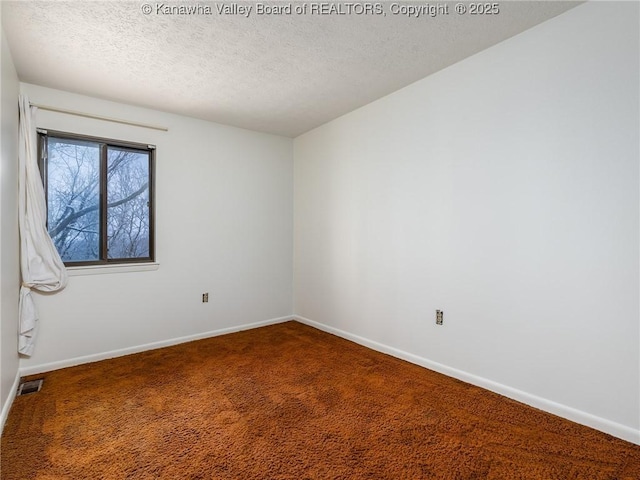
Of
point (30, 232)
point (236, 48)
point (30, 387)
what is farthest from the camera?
point (30, 232)

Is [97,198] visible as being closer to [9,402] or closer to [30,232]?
[30,232]

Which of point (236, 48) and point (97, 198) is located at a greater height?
point (236, 48)

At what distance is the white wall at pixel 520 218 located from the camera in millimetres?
1881

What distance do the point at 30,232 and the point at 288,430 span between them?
255 centimetres

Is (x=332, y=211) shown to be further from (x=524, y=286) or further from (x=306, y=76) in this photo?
(x=524, y=286)

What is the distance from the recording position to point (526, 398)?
2.24 metres

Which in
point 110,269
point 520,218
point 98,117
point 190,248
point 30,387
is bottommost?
point 30,387

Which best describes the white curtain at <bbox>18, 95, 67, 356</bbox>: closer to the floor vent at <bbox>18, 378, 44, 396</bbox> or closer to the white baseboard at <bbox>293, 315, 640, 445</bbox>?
the floor vent at <bbox>18, 378, 44, 396</bbox>

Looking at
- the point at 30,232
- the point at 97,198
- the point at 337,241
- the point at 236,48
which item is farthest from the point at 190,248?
the point at 236,48

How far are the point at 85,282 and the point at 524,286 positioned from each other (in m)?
3.61

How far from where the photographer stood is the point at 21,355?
275cm

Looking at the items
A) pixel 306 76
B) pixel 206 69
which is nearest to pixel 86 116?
pixel 206 69

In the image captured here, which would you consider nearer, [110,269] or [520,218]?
[520,218]

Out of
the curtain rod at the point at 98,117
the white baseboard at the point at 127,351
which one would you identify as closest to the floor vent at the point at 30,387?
the white baseboard at the point at 127,351
